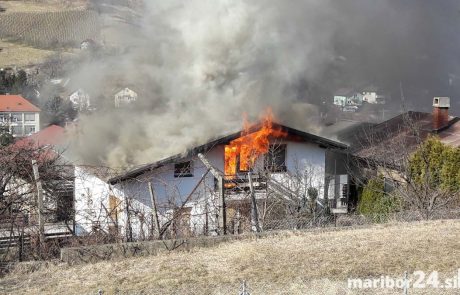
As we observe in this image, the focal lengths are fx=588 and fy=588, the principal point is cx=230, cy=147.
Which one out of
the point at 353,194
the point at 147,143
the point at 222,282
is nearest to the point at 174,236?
the point at 222,282

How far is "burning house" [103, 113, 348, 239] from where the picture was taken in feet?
52.3

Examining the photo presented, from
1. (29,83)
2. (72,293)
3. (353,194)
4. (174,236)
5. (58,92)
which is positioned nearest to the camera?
(72,293)

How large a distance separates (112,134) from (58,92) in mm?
34029

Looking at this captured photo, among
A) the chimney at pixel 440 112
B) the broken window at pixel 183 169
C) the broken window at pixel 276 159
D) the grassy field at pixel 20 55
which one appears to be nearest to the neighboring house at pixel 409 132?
the chimney at pixel 440 112

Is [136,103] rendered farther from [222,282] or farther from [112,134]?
[222,282]

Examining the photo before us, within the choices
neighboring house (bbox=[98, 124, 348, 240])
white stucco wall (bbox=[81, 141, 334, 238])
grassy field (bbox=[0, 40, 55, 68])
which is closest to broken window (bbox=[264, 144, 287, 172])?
neighboring house (bbox=[98, 124, 348, 240])

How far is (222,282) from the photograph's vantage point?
26.2 ft

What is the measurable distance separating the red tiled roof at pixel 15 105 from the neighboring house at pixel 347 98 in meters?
33.7

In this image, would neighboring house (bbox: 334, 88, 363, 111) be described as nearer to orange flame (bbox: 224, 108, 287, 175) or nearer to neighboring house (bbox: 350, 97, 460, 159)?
neighboring house (bbox: 350, 97, 460, 159)

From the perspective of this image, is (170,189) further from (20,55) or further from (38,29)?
(38,29)

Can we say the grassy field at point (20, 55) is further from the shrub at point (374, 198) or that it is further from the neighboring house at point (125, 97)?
the shrub at point (374, 198)

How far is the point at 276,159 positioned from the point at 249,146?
1.64 m

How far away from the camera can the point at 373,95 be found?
100 feet

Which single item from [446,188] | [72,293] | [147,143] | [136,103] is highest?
[136,103]
